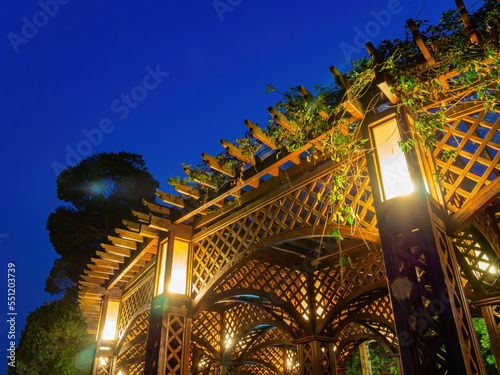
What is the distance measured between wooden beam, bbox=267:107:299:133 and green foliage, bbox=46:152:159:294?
Answer: 15184mm

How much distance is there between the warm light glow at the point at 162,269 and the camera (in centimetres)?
624

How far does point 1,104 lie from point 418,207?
332 ft

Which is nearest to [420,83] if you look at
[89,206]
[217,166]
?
[217,166]

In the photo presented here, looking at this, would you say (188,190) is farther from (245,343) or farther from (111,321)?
(245,343)

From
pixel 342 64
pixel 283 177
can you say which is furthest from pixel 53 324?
pixel 342 64

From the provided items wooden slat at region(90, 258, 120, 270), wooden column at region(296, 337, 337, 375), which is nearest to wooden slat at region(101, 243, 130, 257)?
wooden slat at region(90, 258, 120, 270)

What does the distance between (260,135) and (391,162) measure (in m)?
1.62

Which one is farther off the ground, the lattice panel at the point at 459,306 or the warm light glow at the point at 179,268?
the warm light glow at the point at 179,268

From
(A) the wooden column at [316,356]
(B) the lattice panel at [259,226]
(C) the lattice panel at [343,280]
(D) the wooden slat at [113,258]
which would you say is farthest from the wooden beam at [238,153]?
(D) the wooden slat at [113,258]

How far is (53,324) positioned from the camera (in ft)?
57.1

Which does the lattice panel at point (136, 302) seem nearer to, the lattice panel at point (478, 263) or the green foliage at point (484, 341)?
the lattice panel at point (478, 263)

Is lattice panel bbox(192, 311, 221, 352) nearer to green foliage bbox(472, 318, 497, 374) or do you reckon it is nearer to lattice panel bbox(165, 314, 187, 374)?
lattice panel bbox(165, 314, 187, 374)

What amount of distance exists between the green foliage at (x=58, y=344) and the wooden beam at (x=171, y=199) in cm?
1431

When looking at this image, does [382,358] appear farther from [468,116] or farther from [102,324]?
[468,116]
